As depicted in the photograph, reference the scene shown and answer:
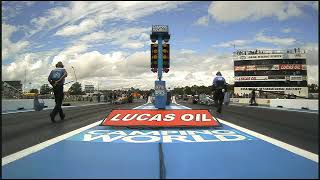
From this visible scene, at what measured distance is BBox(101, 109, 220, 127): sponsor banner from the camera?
27.5 ft

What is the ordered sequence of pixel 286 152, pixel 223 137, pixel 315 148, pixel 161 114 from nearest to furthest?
pixel 286 152, pixel 315 148, pixel 223 137, pixel 161 114

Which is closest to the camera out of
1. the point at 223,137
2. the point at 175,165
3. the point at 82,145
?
the point at 175,165

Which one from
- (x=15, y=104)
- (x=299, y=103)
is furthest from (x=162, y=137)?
(x=299, y=103)

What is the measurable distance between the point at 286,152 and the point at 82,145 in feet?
10.6

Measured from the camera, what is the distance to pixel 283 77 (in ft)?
365

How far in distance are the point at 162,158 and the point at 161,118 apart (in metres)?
4.21

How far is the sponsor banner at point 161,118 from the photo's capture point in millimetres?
8367

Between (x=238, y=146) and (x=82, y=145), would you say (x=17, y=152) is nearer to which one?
(x=82, y=145)

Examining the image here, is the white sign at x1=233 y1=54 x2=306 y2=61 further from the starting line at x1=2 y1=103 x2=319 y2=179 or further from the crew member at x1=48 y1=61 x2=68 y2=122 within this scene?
the starting line at x1=2 y1=103 x2=319 y2=179

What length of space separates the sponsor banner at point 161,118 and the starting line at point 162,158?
1690 mm

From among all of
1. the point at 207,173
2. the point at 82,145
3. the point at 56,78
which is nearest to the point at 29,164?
the point at 82,145

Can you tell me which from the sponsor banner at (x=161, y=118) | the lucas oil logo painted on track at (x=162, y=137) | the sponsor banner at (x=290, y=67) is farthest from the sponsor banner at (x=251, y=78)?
the lucas oil logo painted on track at (x=162, y=137)

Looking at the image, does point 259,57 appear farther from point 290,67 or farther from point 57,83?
point 57,83

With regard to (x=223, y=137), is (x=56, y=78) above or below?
above
